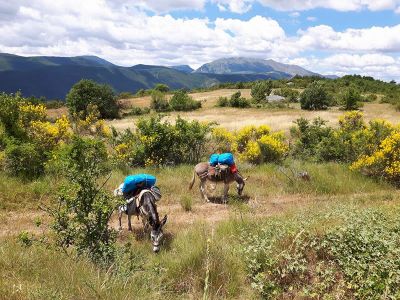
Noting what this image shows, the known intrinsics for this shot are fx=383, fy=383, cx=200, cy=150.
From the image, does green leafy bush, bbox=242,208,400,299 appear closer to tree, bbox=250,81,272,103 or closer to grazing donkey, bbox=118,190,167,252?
grazing donkey, bbox=118,190,167,252

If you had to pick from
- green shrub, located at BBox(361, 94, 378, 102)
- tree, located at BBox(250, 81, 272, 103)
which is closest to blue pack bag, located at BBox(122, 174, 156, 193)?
tree, located at BBox(250, 81, 272, 103)

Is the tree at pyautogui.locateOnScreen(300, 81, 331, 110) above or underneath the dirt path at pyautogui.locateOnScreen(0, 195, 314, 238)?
above

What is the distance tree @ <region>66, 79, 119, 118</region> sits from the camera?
5553 cm

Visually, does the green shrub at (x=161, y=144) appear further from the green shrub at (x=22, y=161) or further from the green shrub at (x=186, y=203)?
the green shrub at (x=186, y=203)

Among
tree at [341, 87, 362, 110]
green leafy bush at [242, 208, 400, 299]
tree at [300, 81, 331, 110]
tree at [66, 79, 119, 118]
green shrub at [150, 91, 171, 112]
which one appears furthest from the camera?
green shrub at [150, 91, 171, 112]

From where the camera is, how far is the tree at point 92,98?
182ft

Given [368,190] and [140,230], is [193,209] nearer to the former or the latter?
[140,230]

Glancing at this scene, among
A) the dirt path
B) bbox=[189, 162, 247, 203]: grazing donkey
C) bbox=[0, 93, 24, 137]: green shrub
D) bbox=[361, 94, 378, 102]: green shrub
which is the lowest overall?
the dirt path

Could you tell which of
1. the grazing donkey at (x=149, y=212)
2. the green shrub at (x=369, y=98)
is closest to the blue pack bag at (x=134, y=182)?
the grazing donkey at (x=149, y=212)

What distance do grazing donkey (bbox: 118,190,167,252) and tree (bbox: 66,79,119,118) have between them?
4795 centimetres

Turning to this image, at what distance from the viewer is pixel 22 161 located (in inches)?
537

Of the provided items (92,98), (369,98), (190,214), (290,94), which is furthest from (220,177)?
(290,94)

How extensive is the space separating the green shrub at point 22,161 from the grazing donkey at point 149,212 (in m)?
5.90

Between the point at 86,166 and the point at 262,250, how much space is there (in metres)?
3.56
